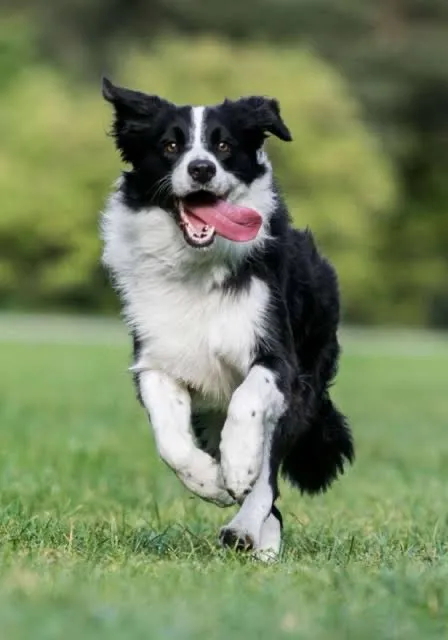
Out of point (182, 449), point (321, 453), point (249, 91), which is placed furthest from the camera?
point (249, 91)

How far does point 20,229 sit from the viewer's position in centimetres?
4925

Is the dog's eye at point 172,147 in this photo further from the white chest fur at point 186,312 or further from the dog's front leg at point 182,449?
the dog's front leg at point 182,449

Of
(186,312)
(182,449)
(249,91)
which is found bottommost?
(249,91)

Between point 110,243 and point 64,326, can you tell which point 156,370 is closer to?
point 110,243

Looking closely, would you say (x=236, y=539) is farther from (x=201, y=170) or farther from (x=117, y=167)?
(x=117, y=167)

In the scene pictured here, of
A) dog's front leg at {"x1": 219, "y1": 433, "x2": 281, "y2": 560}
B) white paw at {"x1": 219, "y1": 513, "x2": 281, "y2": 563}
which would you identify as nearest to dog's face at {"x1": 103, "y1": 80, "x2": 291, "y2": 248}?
dog's front leg at {"x1": 219, "y1": 433, "x2": 281, "y2": 560}

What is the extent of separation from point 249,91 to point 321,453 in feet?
140

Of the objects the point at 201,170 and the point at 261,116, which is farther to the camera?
the point at 261,116

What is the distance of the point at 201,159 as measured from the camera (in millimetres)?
5707

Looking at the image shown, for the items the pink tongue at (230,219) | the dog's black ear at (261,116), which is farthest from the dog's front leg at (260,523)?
the dog's black ear at (261,116)

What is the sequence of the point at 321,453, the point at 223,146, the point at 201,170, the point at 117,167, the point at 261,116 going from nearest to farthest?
the point at 201,170 < the point at 223,146 < the point at 261,116 < the point at 321,453 < the point at 117,167

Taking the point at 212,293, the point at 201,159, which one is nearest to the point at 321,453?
the point at 212,293

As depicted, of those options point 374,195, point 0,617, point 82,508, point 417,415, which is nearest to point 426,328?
point 374,195

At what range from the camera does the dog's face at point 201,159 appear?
5.77 metres
